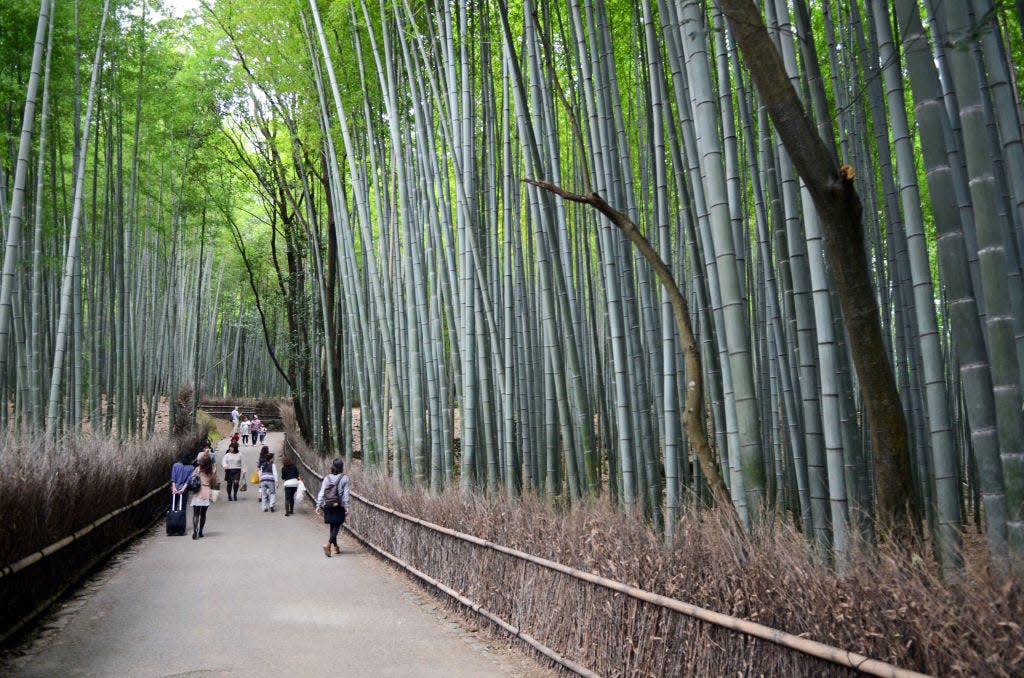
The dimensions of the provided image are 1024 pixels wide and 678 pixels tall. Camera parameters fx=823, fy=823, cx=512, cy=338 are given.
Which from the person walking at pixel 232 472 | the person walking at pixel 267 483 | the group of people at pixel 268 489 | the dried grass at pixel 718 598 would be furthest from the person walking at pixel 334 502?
the person walking at pixel 232 472

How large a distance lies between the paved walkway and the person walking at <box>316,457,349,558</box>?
0.58 feet

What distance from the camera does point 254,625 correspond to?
427 cm

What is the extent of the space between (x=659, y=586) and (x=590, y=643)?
1.74 feet

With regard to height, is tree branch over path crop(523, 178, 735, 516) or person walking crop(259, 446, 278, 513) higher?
tree branch over path crop(523, 178, 735, 516)

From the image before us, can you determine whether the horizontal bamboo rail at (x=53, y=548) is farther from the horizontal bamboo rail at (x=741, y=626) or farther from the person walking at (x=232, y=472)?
the person walking at (x=232, y=472)

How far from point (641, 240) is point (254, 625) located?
9.25 ft

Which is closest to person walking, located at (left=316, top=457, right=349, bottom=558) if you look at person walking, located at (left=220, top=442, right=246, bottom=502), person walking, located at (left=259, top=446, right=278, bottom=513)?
person walking, located at (left=259, top=446, right=278, bottom=513)

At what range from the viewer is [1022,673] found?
1509 millimetres

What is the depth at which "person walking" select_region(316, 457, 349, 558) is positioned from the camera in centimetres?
682

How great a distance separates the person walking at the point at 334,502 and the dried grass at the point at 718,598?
8.02ft

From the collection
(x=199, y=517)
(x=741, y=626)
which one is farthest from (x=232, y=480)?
(x=741, y=626)

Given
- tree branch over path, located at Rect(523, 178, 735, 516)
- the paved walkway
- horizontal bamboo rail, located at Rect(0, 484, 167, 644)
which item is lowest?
the paved walkway

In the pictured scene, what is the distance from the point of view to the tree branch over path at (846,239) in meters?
2.02

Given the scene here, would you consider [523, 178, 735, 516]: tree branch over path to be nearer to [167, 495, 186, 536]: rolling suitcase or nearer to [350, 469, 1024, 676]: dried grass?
[350, 469, 1024, 676]: dried grass
